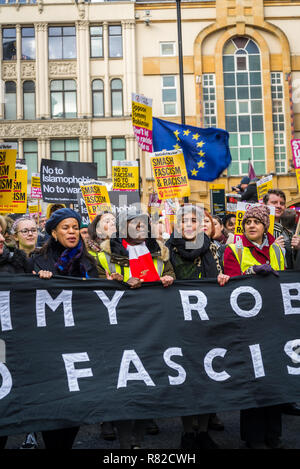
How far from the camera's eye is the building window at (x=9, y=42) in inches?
1160

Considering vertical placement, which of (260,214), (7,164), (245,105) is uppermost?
(245,105)

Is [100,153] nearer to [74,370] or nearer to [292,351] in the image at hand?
[292,351]

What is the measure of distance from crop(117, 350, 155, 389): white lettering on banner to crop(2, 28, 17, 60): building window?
28.5 metres

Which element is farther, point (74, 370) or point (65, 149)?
point (65, 149)

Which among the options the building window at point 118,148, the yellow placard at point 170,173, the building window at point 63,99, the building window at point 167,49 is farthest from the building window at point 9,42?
the yellow placard at point 170,173

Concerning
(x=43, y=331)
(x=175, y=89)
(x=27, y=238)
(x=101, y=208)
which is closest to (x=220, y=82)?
(x=175, y=89)

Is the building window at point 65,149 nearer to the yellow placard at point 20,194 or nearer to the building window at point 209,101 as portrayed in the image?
the building window at point 209,101

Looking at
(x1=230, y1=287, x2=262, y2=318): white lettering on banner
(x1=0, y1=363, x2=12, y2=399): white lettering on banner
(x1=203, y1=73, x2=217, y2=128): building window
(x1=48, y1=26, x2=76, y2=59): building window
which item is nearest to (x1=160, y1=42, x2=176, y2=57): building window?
(x1=203, y1=73, x2=217, y2=128): building window

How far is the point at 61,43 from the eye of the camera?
29.2 meters

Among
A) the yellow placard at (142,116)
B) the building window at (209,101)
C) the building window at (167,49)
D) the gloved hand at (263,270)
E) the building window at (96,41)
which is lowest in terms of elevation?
the gloved hand at (263,270)

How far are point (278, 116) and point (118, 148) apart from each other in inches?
348

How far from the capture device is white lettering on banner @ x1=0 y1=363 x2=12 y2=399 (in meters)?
3.72

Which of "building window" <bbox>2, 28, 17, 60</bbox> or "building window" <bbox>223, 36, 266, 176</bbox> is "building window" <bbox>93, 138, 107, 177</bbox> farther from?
"building window" <bbox>223, 36, 266, 176</bbox>

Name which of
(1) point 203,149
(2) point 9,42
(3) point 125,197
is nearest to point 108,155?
(2) point 9,42
